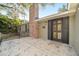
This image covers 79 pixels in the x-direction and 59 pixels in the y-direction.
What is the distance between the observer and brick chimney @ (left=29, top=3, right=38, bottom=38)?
2.72 m

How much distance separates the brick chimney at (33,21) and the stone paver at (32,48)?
13 cm

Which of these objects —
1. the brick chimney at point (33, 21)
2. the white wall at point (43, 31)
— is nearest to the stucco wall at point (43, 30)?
the white wall at point (43, 31)

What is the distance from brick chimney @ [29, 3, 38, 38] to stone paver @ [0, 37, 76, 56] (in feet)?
0.44

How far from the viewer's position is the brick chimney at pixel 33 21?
2.72 meters

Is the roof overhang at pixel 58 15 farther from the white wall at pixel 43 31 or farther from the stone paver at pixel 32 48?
the stone paver at pixel 32 48

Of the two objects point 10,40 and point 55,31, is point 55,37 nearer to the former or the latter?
point 55,31

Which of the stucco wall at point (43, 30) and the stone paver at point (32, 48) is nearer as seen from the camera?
the stone paver at point (32, 48)

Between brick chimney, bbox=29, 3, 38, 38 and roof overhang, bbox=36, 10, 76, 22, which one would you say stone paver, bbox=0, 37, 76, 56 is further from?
roof overhang, bbox=36, 10, 76, 22

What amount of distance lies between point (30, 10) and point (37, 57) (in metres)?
0.97

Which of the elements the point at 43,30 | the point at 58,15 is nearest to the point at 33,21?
the point at 43,30

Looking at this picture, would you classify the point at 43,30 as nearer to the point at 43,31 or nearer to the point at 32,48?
the point at 43,31

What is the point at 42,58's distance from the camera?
262cm

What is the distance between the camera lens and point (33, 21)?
273cm

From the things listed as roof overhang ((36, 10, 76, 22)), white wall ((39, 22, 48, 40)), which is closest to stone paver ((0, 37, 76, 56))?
white wall ((39, 22, 48, 40))
